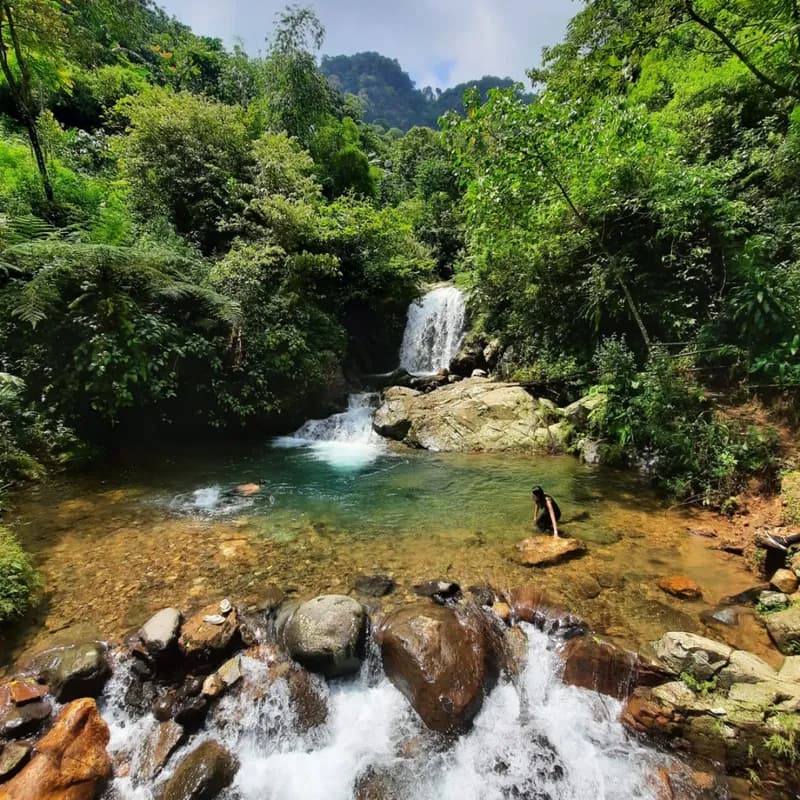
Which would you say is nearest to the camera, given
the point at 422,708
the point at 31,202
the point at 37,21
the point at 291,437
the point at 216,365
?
the point at 422,708

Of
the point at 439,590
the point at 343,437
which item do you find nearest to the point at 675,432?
the point at 439,590

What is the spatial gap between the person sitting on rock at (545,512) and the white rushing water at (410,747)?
2304 millimetres

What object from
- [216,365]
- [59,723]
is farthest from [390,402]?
[59,723]

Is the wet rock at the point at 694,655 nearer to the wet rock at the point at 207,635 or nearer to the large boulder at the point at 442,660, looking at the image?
the large boulder at the point at 442,660

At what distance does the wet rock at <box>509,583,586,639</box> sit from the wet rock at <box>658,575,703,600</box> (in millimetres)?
1251

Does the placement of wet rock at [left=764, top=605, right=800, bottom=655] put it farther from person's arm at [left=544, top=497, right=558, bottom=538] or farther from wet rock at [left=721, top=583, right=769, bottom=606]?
person's arm at [left=544, top=497, right=558, bottom=538]

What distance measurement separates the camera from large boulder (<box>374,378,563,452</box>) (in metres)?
9.88

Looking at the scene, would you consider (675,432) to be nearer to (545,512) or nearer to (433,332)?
(545,512)

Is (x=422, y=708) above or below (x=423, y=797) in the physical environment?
above

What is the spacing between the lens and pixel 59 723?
116 inches

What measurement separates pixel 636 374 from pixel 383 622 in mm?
6899

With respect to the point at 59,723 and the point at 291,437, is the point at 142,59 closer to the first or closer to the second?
the point at 291,437

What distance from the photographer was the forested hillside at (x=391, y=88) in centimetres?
10656

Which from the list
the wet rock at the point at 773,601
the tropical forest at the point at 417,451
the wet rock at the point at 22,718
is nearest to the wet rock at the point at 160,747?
the tropical forest at the point at 417,451
